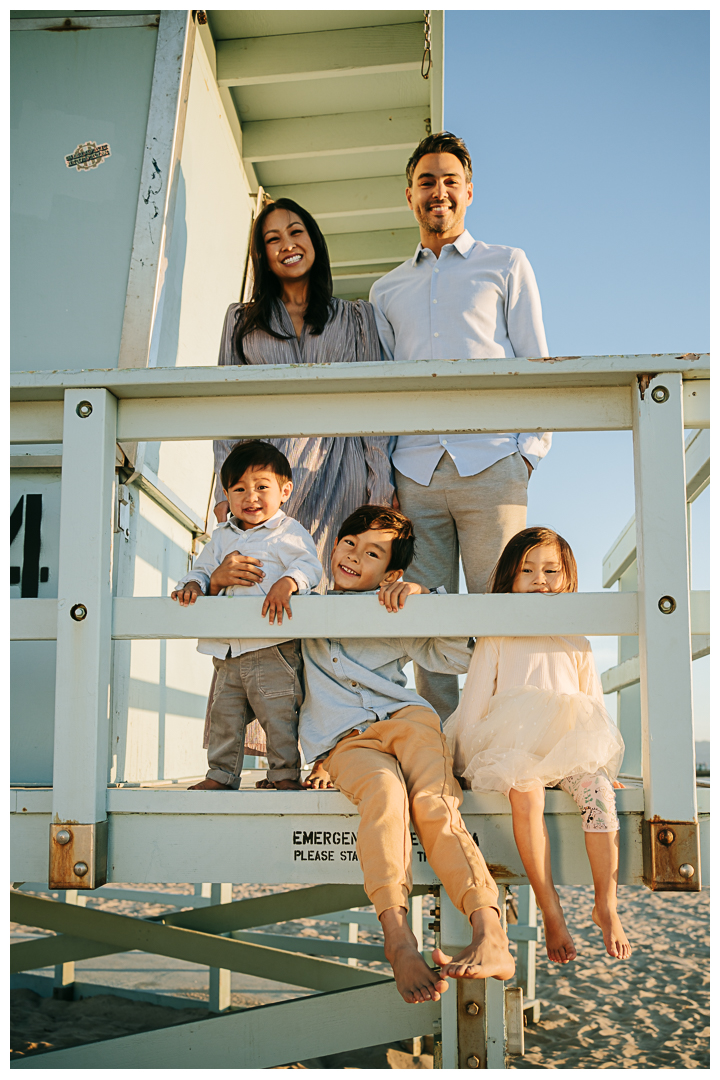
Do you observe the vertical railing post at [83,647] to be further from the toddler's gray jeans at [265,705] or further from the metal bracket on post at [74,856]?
the toddler's gray jeans at [265,705]

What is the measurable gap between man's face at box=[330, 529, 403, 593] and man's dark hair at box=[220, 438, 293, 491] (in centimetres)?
30

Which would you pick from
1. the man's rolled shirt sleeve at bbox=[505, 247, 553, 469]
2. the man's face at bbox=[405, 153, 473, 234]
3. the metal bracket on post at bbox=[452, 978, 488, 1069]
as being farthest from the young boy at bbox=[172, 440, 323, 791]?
the man's face at bbox=[405, 153, 473, 234]

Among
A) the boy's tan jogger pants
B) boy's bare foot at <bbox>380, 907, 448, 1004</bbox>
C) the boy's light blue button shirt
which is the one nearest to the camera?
boy's bare foot at <bbox>380, 907, 448, 1004</bbox>

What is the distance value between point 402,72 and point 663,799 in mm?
3853

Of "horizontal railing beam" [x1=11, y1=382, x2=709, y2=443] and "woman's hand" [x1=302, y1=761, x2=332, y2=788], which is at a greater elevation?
"horizontal railing beam" [x1=11, y1=382, x2=709, y2=443]

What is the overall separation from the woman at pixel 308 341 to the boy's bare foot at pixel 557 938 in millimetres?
1334

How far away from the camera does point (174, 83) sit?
339 cm

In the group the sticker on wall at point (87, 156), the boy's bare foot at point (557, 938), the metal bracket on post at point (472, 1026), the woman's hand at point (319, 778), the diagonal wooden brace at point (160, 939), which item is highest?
the sticker on wall at point (87, 156)

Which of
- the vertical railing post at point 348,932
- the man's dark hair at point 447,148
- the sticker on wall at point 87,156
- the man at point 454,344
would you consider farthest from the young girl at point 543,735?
the vertical railing post at point 348,932

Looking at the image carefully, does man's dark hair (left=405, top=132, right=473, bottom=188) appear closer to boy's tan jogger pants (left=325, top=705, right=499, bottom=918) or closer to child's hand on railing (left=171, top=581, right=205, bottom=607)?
child's hand on railing (left=171, top=581, right=205, bottom=607)

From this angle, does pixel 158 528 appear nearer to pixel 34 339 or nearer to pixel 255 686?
pixel 34 339

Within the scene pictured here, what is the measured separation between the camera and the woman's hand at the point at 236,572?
2303 mm

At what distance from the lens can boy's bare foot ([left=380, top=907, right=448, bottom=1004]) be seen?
5.20 ft

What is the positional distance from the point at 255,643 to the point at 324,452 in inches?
32.8
